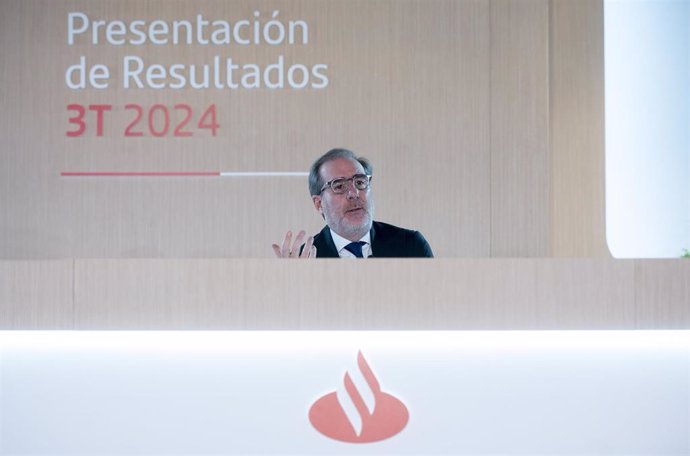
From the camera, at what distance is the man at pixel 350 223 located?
3.56 metres

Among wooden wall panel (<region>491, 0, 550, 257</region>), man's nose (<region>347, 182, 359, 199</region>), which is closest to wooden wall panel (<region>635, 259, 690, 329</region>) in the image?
man's nose (<region>347, 182, 359, 199</region>)

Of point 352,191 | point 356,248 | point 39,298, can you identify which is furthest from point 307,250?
point 39,298

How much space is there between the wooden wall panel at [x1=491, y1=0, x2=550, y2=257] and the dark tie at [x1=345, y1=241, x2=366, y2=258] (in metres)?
0.91

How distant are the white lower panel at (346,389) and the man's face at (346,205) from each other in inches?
72.1

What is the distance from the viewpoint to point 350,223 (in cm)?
358

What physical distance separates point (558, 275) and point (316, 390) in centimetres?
58

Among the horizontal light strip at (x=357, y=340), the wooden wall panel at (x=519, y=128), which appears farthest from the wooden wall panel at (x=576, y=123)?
the horizontal light strip at (x=357, y=340)

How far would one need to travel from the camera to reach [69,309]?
1.68 meters

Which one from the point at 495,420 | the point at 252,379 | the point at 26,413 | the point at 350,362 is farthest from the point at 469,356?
the point at 26,413

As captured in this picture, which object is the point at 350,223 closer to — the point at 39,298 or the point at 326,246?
the point at 326,246

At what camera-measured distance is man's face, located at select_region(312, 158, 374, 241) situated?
358cm

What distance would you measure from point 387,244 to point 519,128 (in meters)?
1.05

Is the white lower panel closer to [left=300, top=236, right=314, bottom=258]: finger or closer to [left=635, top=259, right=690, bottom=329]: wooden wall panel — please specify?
[left=635, top=259, right=690, bottom=329]: wooden wall panel

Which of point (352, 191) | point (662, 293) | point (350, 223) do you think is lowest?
point (662, 293)
